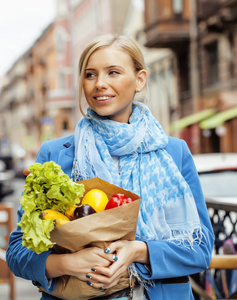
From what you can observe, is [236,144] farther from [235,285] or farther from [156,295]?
[156,295]

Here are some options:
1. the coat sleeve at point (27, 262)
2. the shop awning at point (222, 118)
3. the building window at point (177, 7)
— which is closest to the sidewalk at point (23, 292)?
the coat sleeve at point (27, 262)

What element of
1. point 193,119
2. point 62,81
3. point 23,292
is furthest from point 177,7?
point 62,81

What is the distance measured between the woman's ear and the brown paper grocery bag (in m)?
0.53

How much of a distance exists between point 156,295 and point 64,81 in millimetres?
53884

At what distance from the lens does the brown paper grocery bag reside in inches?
68.6

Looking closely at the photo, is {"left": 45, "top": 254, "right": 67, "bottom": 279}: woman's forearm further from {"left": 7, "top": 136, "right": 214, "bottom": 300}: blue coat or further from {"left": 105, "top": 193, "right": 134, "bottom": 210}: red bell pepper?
{"left": 105, "top": 193, "right": 134, "bottom": 210}: red bell pepper

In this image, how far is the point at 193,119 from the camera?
2570cm

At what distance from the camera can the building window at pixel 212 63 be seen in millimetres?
24906

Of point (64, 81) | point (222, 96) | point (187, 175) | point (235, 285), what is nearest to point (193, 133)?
point (222, 96)

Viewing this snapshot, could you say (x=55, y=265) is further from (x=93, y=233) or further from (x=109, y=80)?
A: (x=109, y=80)

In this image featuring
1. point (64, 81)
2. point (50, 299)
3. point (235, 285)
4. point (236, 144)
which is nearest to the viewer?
point (50, 299)

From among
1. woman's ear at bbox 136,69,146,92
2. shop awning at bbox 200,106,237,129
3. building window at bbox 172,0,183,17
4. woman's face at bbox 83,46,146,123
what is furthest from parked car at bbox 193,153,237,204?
building window at bbox 172,0,183,17

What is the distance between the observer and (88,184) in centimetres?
197

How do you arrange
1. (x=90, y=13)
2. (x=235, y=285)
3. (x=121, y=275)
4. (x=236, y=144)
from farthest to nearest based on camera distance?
(x=90, y=13), (x=236, y=144), (x=235, y=285), (x=121, y=275)
